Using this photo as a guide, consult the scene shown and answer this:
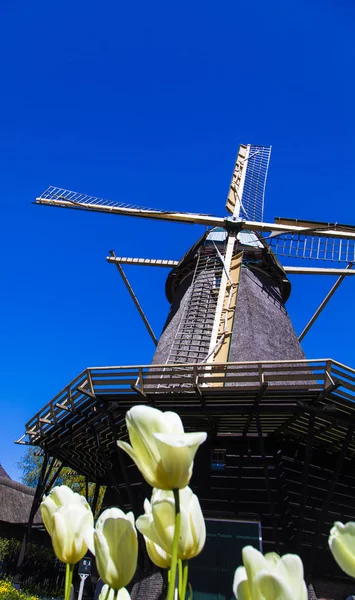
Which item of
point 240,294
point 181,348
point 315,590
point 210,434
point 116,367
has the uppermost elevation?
point 240,294

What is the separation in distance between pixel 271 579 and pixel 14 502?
2090 centimetres

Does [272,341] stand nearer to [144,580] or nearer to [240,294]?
[240,294]

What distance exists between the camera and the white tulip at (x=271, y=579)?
0.79 m

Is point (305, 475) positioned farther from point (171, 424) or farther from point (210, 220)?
point (210, 220)

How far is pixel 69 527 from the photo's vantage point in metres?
1.15

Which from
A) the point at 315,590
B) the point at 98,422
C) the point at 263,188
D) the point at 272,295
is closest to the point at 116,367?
the point at 98,422

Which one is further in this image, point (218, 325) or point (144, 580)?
point (218, 325)

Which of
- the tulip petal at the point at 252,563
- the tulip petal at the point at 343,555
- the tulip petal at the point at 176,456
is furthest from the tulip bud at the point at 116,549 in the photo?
the tulip petal at the point at 343,555

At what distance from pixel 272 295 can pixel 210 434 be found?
17.5 feet

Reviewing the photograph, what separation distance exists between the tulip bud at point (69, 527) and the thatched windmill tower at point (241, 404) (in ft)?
23.5

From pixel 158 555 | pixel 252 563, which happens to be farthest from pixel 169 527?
pixel 252 563

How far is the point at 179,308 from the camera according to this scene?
14.0 meters

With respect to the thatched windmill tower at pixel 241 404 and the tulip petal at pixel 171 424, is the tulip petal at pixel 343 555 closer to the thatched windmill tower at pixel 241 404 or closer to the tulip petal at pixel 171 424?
the tulip petal at pixel 171 424

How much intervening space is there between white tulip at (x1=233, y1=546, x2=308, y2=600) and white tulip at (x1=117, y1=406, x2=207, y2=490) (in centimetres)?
17
